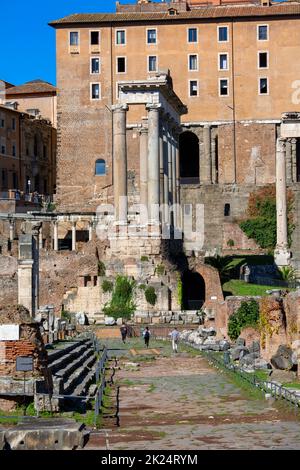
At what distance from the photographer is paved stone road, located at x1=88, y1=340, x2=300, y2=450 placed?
610 inches

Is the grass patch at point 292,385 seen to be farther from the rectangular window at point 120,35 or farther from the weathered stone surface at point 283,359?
the rectangular window at point 120,35

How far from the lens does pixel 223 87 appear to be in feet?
221

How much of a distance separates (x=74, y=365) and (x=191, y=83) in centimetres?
4422

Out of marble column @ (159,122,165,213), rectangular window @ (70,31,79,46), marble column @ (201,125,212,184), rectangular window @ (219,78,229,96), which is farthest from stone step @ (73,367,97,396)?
rectangular window @ (70,31,79,46)

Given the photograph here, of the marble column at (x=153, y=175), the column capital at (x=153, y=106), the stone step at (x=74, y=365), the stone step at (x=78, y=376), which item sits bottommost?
the stone step at (x=78, y=376)

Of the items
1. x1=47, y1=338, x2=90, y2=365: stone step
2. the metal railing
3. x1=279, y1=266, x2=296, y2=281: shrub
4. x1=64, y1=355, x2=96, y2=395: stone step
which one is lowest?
the metal railing

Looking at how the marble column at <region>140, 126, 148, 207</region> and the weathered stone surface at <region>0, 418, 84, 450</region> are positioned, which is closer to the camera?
the weathered stone surface at <region>0, 418, 84, 450</region>

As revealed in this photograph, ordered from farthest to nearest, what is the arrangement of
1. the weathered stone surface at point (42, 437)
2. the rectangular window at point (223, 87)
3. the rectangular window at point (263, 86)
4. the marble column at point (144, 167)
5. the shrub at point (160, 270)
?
1. the rectangular window at point (223, 87)
2. the rectangular window at point (263, 86)
3. the marble column at point (144, 167)
4. the shrub at point (160, 270)
5. the weathered stone surface at point (42, 437)

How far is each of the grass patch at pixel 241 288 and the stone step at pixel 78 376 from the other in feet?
55.2

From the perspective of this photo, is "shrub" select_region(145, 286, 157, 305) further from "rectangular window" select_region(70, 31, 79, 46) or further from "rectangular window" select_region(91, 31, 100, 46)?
"rectangular window" select_region(70, 31, 79, 46)

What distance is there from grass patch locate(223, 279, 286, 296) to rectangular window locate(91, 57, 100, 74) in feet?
71.4

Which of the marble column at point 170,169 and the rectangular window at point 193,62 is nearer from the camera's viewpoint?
the marble column at point 170,169

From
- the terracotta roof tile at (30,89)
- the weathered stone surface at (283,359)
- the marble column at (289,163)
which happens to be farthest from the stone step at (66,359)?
the terracotta roof tile at (30,89)

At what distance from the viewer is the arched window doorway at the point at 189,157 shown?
70875 mm
